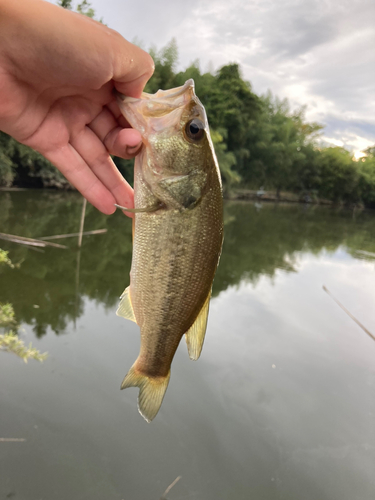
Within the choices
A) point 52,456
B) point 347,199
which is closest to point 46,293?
point 52,456

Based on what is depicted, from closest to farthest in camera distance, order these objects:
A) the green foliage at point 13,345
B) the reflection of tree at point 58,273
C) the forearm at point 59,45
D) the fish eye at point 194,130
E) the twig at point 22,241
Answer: the forearm at point 59,45
the fish eye at point 194,130
the green foliage at point 13,345
the reflection of tree at point 58,273
the twig at point 22,241

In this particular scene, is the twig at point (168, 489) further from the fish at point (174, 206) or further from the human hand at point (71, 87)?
the human hand at point (71, 87)

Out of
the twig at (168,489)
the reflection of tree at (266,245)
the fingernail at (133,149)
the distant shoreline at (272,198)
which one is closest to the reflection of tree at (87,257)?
the reflection of tree at (266,245)

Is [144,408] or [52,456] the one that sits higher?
[144,408]

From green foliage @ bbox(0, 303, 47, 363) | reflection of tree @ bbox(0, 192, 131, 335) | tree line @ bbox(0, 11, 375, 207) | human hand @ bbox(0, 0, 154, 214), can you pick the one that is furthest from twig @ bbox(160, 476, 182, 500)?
tree line @ bbox(0, 11, 375, 207)

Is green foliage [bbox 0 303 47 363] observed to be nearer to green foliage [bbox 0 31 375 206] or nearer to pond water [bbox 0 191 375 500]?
pond water [bbox 0 191 375 500]

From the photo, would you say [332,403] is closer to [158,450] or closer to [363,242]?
[158,450]
